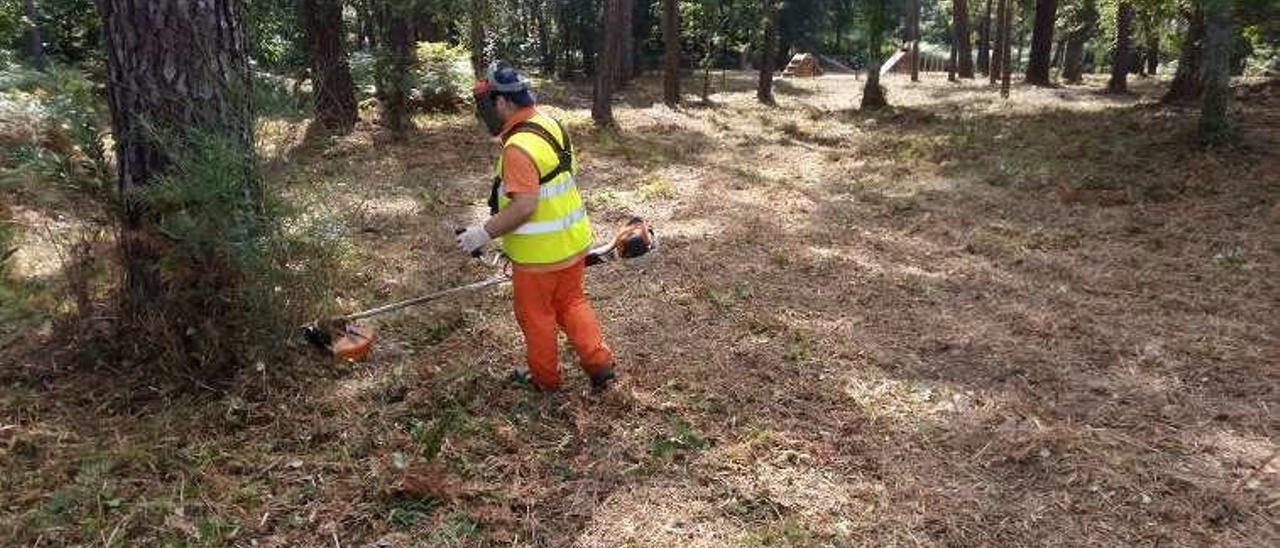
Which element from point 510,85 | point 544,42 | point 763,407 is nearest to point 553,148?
point 510,85

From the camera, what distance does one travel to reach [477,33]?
58.0ft

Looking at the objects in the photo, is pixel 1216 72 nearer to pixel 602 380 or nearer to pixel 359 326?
pixel 602 380

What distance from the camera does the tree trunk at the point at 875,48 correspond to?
21.1 meters

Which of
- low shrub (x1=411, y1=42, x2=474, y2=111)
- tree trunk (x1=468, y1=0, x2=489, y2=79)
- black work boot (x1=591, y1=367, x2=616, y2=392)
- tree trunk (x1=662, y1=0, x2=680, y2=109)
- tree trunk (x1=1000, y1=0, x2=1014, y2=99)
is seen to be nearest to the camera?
black work boot (x1=591, y1=367, x2=616, y2=392)

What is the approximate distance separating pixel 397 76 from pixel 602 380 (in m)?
10.3

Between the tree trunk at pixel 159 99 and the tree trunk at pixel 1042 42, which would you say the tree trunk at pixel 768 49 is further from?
the tree trunk at pixel 159 99

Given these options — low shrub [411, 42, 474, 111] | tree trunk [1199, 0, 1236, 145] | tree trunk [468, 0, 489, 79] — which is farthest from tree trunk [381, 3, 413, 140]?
tree trunk [1199, 0, 1236, 145]

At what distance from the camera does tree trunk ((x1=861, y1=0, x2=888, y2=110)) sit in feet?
69.2

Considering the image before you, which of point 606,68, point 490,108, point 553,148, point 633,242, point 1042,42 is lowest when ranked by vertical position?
point 633,242

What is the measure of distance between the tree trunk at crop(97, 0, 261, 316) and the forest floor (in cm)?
33

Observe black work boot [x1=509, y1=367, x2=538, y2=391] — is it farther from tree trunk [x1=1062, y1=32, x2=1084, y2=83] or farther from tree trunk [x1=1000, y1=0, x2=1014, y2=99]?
tree trunk [x1=1062, y1=32, x2=1084, y2=83]

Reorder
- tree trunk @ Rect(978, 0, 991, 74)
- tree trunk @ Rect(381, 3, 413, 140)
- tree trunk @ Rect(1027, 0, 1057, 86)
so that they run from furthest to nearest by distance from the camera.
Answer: tree trunk @ Rect(978, 0, 991, 74), tree trunk @ Rect(1027, 0, 1057, 86), tree trunk @ Rect(381, 3, 413, 140)

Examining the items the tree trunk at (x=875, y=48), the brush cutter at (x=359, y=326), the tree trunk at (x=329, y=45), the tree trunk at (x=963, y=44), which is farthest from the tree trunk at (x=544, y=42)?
the brush cutter at (x=359, y=326)

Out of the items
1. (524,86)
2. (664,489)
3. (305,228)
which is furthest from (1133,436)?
(305,228)
